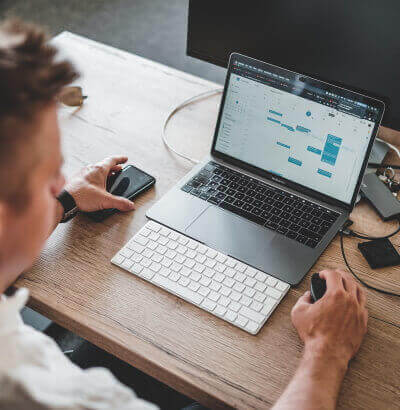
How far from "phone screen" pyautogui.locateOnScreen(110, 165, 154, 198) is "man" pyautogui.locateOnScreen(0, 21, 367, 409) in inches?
14.6

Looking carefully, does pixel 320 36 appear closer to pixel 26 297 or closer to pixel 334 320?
pixel 334 320

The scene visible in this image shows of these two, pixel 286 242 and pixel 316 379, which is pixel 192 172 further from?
pixel 316 379

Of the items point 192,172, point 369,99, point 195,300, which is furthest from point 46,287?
point 369,99

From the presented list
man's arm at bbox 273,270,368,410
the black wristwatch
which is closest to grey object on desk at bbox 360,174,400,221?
man's arm at bbox 273,270,368,410

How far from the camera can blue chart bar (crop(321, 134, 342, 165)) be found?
1.02 m

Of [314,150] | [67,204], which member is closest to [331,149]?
[314,150]

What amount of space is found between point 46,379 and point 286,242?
56 centimetres

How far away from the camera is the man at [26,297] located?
56cm

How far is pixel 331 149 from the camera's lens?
103 cm

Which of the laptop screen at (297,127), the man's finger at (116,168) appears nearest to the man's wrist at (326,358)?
the laptop screen at (297,127)

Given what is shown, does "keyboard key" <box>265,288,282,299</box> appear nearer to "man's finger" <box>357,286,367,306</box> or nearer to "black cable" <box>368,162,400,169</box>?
"man's finger" <box>357,286,367,306</box>

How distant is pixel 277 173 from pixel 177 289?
38cm

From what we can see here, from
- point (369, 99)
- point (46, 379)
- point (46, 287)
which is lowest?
point (46, 287)

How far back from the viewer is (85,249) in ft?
3.30
